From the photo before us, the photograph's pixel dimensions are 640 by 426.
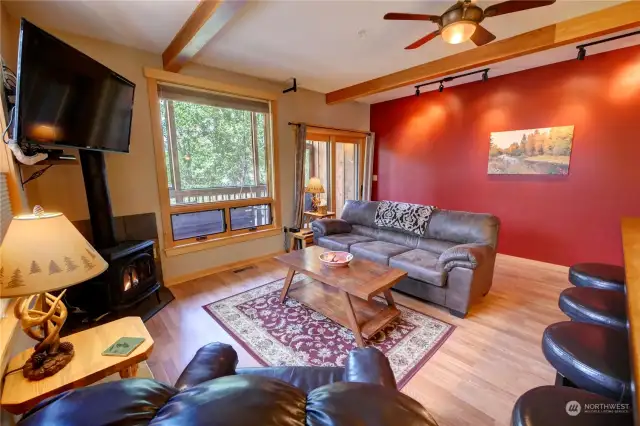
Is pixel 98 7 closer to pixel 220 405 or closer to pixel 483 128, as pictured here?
pixel 220 405

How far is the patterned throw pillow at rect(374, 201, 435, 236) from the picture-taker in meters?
3.40

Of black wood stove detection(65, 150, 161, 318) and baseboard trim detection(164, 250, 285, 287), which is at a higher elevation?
black wood stove detection(65, 150, 161, 318)

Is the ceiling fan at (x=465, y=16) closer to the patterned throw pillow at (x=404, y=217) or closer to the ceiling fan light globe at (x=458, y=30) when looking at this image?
the ceiling fan light globe at (x=458, y=30)

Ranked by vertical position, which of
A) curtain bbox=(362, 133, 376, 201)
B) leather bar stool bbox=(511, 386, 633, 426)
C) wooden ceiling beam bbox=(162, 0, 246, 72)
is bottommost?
leather bar stool bbox=(511, 386, 633, 426)

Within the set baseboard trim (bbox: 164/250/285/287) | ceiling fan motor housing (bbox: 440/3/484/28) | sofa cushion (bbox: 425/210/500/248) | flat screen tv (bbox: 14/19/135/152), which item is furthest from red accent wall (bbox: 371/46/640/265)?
flat screen tv (bbox: 14/19/135/152)

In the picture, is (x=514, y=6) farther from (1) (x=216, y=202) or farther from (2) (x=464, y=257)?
(1) (x=216, y=202)

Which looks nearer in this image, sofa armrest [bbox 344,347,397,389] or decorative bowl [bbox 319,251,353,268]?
sofa armrest [bbox 344,347,397,389]

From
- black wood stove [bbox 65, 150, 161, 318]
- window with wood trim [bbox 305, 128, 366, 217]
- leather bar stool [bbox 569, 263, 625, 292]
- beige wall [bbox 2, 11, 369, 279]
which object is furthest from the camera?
window with wood trim [bbox 305, 128, 366, 217]

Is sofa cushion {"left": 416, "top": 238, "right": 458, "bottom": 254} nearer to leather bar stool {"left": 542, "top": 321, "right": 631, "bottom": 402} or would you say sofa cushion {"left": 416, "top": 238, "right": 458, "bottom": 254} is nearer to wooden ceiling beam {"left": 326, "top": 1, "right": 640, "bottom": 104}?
leather bar stool {"left": 542, "top": 321, "right": 631, "bottom": 402}

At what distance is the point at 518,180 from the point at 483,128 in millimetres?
938

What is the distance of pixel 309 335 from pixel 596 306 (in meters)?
1.84

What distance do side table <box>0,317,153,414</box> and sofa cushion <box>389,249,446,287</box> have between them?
2260 mm

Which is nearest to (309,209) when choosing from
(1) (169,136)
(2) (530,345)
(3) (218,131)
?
(3) (218,131)

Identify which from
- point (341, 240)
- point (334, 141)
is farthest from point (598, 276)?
point (334, 141)
